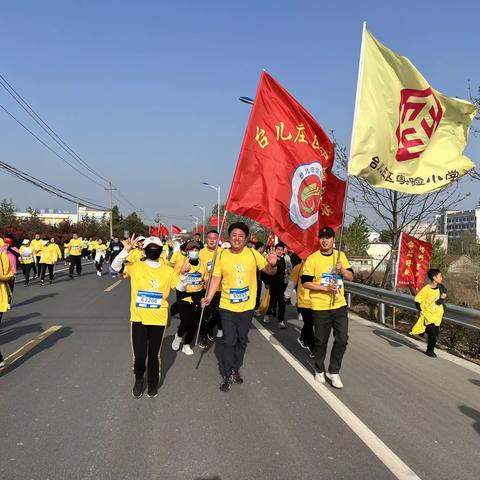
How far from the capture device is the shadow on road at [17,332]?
7355 millimetres

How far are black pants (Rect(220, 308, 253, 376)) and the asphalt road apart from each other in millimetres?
A: 289

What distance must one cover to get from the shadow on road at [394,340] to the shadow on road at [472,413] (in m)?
2.67

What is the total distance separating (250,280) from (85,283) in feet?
43.4

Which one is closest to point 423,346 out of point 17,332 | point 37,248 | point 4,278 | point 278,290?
point 278,290

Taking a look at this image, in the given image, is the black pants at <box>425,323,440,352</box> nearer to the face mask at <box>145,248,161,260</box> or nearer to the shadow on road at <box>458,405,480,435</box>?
the shadow on road at <box>458,405,480,435</box>

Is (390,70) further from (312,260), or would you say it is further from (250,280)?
(250,280)

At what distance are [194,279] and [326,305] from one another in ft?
7.21

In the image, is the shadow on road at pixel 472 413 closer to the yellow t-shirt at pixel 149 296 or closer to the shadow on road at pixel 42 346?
the yellow t-shirt at pixel 149 296

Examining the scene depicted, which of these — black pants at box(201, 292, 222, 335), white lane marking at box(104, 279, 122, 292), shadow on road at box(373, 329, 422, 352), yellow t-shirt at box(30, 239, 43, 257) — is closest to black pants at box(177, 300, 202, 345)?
black pants at box(201, 292, 222, 335)

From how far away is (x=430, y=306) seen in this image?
22.6 feet

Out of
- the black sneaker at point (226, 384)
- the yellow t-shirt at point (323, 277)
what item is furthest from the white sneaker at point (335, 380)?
the black sneaker at point (226, 384)

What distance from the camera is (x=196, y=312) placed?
6824 millimetres

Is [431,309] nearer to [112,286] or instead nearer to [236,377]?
[236,377]

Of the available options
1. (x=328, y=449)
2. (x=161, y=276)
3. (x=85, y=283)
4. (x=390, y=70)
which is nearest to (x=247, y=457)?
(x=328, y=449)
